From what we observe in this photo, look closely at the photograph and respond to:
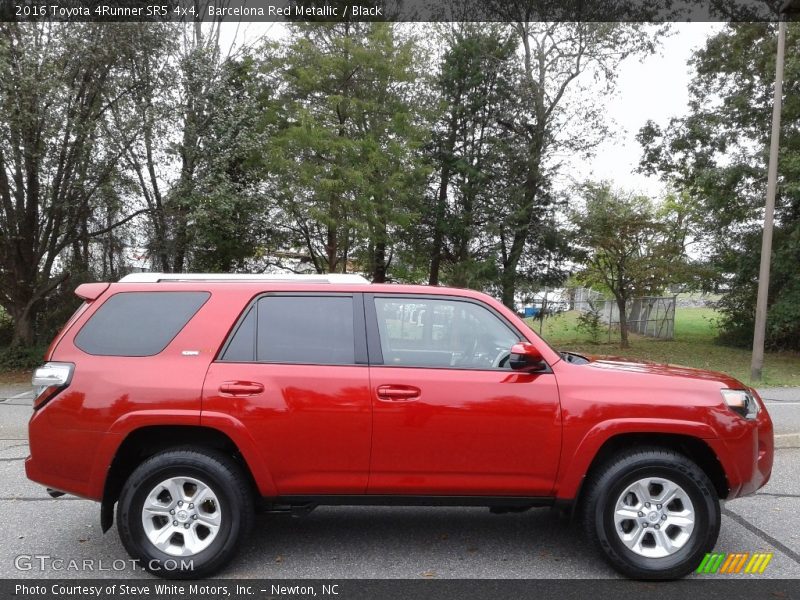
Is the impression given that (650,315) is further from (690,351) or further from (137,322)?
(137,322)

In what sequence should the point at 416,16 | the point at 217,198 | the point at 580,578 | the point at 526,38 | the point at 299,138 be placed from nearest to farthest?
the point at 580,578, the point at 217,198, the point at 299,138, the point at 416,16, the point at 526,38

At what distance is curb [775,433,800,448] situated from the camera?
7.21 metres

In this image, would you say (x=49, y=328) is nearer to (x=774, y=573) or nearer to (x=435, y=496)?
(x=435, y=496)

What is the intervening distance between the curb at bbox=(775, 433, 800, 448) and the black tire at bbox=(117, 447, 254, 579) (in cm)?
630

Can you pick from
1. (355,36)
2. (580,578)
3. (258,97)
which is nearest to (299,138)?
(258,97)

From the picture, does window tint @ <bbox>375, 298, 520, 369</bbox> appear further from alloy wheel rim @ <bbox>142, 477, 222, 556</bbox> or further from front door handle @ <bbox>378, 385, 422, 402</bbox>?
alloy wheel rim @ <bbox>142, 477, 222, 556</bbox>

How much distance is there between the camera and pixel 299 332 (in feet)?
13.0

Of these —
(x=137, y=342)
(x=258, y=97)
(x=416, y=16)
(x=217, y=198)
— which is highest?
(x=416, y=16)

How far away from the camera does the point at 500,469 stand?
377cm

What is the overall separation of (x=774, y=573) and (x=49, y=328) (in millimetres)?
16742

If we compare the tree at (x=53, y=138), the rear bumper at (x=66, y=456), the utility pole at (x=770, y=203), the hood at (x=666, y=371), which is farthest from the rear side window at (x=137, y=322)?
the utility pole at (x=770, y=203)

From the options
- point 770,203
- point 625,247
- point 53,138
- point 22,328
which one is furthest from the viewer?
point 625,247

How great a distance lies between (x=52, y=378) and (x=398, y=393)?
2.10 meters

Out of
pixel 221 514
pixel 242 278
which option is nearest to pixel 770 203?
pixel 242 278
